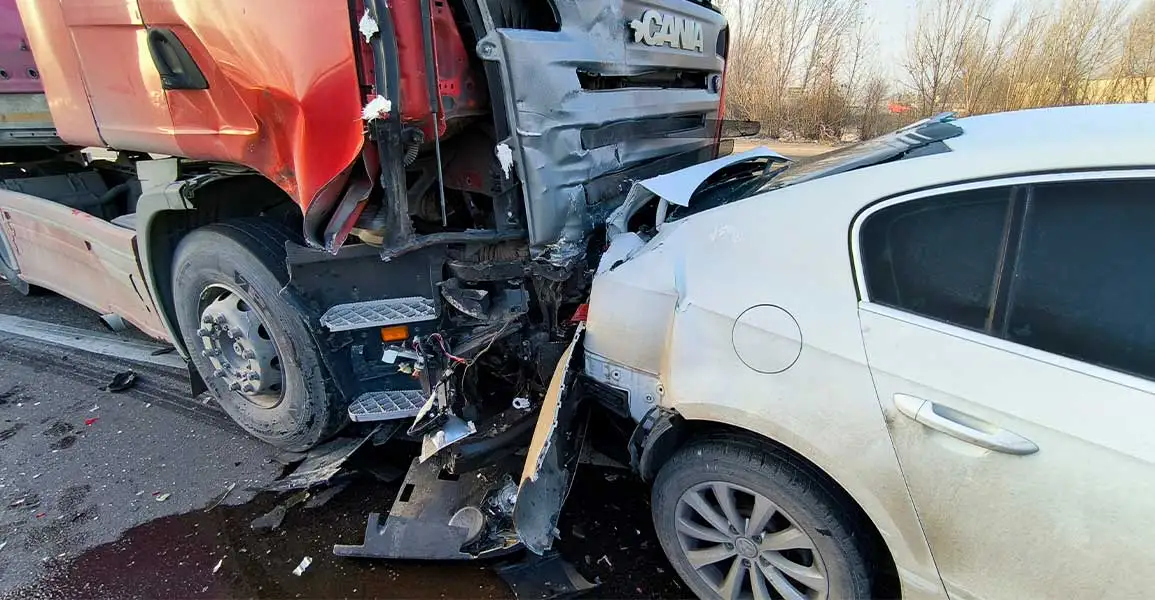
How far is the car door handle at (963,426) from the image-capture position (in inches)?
58.0

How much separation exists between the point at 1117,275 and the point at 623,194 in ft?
7.36

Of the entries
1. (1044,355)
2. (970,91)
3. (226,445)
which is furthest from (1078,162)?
(970,91)

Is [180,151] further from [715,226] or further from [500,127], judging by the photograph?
[715,226]

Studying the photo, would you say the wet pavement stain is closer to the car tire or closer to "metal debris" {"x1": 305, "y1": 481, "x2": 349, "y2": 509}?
"metal debris" {"x1": 305, "y1": 481, "x2": 349, "y2": 509}

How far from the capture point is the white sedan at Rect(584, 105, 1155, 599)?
4.66 ft

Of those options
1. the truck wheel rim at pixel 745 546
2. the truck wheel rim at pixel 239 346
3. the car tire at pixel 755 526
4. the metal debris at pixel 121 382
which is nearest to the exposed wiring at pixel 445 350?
the truck wheel rim at pixel 239 346

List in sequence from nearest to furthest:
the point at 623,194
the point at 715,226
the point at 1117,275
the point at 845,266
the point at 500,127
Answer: the point at 1117,275
the point at 845,266
the point at 715,226
the point at 500,127
the point at 623,194

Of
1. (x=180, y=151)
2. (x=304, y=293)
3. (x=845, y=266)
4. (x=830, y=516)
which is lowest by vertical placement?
(x=830, y=516)

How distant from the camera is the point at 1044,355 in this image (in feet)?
4.88

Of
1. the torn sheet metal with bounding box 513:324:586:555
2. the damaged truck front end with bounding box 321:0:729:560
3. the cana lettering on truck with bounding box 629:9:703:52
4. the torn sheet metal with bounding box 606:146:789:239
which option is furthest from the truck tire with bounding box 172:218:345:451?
the cana lettering on truck with bounding box 629:9:703:52

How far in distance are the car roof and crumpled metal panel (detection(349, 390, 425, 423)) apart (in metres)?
2.32

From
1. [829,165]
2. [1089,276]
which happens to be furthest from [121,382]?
[1089,276]

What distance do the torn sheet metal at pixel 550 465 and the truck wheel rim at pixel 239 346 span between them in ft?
5.32

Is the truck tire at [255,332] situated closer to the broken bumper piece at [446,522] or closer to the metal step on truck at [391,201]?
the metal step on truck at [391,201]
